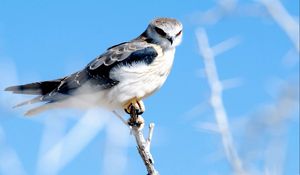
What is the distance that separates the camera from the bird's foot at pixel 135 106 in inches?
223

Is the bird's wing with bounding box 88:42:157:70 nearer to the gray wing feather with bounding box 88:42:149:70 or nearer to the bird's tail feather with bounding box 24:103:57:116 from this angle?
the gray wing feather with bounding box 88:42:149:70

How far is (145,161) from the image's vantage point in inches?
179

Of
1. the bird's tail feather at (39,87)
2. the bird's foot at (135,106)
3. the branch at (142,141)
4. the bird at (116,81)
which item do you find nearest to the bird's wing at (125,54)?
the bird at (116,81)

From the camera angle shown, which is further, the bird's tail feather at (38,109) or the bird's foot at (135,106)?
the bird's foot at (135,106)

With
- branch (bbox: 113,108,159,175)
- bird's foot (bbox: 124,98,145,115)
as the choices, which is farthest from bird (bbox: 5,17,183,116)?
branch (bbox: 113,108,159,175)

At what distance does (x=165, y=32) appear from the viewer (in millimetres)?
6773

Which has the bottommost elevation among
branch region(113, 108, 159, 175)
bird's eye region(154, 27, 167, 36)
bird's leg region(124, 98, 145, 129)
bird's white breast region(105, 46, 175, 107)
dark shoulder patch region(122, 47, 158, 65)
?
branch region(113, 108, 159, 175)

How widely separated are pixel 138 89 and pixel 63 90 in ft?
2.36

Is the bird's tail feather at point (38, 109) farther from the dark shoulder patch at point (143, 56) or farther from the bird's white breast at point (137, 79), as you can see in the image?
the dark shoulder patch at point (143, 56)

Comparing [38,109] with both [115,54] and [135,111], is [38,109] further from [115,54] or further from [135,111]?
[115,54]

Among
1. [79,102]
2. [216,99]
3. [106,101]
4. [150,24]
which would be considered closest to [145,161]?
[79,102]

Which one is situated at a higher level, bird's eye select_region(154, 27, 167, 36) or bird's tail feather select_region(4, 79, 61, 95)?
bird's eye select_region(154, 27, 167, 36)

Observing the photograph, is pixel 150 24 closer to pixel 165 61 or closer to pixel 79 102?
pixel 165 61

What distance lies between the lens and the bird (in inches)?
229
